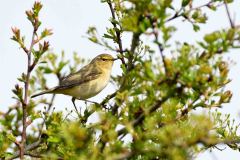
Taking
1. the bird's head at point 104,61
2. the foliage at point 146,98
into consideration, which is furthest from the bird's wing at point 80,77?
the foliage at point 146,98

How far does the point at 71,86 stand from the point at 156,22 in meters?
5.12

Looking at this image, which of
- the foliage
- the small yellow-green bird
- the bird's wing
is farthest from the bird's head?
the foliage

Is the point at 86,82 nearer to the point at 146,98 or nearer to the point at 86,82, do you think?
the point at 86,82

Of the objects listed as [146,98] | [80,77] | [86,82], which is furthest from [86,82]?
[146,98]

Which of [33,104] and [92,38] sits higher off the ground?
[92,38]

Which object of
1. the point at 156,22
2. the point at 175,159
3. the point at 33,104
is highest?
the point at 156,22

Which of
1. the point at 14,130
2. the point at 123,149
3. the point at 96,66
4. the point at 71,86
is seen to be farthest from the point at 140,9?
the point at 96,66

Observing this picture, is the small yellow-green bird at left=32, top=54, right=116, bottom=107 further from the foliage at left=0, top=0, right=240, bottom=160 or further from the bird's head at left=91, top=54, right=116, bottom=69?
the foliage at left=0, top=0, right=240, bottom=160

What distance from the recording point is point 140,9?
→ 3.79 meters

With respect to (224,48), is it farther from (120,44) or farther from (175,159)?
(120,44)

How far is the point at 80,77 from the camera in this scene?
9.05 m

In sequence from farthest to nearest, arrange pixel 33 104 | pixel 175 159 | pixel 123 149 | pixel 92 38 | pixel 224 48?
1. pixel 92 38
2. pixel 33 104
3. pixel 224 48
4. pixel 123 149
5. pixel 175 159

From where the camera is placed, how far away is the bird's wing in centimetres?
863

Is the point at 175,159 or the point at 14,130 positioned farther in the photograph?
the point at 14,130
